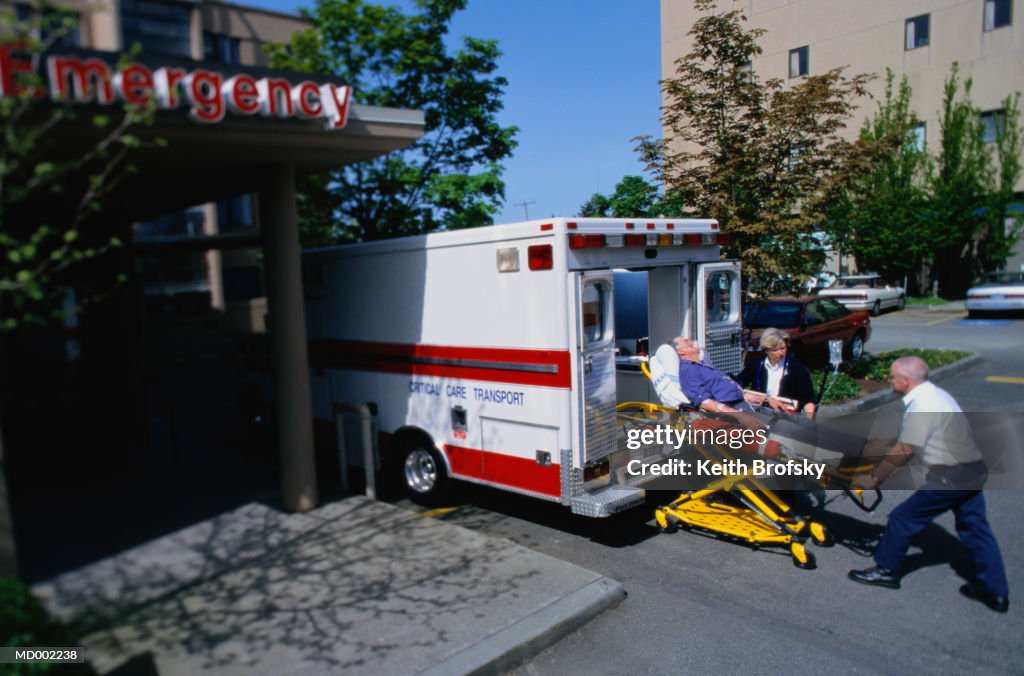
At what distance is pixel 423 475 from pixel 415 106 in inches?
313

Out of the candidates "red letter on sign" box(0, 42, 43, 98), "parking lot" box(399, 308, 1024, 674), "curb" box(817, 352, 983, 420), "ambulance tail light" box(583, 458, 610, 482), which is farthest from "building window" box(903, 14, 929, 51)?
"red letter on sign" box(0, 42, 43, 98)

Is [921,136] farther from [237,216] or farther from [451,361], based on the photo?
[451,361]

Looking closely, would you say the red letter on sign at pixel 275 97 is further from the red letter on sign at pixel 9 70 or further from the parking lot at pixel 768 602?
the parking lot at pixel 768 602

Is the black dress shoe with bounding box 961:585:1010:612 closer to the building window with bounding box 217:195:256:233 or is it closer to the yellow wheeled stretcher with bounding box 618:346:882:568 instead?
the yellow wheeled stretcher with bounding box 618:346:882:568

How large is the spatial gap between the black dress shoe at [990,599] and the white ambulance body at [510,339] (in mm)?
2481

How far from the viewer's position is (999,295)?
22.4 metres

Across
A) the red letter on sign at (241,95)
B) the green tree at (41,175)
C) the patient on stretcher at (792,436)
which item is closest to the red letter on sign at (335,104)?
the red letter on sign at (241,95)

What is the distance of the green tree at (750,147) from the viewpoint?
10.3m

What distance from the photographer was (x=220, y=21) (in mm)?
30359

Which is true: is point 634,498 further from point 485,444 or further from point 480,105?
point 480,105

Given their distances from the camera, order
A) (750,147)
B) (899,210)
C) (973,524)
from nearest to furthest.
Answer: (973,524) → (750,147) → (899,210)

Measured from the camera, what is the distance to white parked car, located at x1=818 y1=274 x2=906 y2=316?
25.0 metres

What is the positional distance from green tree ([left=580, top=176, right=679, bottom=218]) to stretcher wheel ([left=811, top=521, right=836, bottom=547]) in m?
6.00

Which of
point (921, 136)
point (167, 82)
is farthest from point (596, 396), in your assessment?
point (921, 136)
